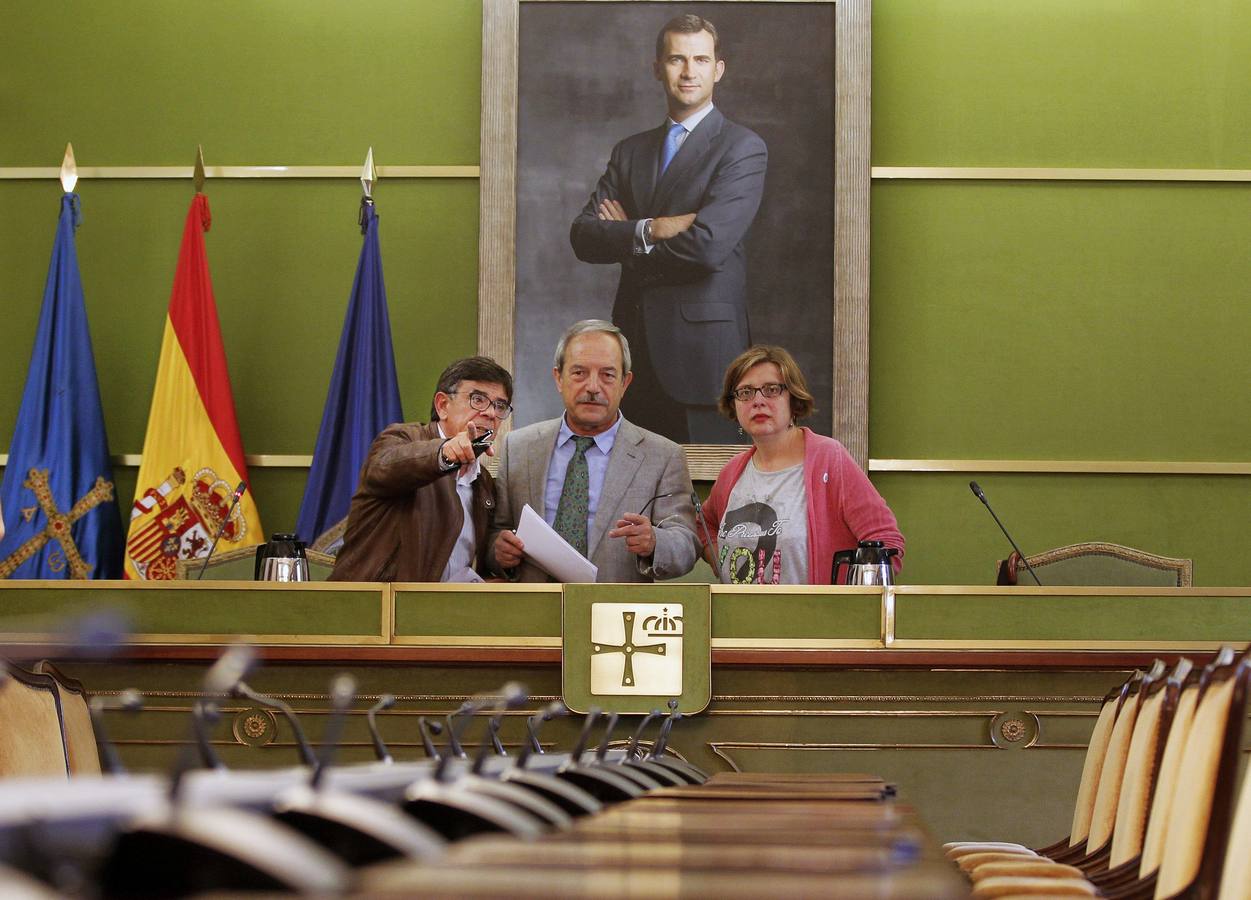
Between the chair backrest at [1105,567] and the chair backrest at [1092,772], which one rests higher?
the chair backrest at [1105,567]

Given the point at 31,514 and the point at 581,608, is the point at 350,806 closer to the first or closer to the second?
the point at 581,608

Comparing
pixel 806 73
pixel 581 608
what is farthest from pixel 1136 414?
→ pixel 581 608

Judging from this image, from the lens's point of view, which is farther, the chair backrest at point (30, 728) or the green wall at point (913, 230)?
the green wall at point (913, 230)

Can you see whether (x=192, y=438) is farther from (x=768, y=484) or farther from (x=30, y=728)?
Answer: (x=30, y=728)

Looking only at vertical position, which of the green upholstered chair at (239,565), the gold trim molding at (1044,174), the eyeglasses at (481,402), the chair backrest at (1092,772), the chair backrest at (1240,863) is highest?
the gold trim molding at (1044,174)

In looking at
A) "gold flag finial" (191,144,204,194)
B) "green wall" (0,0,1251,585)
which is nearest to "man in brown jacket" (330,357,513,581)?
"green wall" (0,0,1251,585)

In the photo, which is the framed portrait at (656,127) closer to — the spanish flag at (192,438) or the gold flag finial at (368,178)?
the gold flag finial at (368,178)

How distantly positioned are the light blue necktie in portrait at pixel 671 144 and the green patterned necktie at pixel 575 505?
2349 mm

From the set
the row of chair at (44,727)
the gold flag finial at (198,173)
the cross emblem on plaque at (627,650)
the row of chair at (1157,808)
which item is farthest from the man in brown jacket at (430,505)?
the gold flag finial at (198,173)

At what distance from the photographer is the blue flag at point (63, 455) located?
5.88m

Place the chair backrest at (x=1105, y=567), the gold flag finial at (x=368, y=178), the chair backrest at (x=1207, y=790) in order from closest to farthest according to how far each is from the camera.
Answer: the chair backrest at (x=1207, y=790) < the chair backrest at (x=1105, y=567) < the gold flag finial at (x=368, y=178)

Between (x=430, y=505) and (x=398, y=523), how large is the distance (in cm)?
11

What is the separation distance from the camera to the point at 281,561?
418cm

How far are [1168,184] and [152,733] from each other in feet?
15.9
